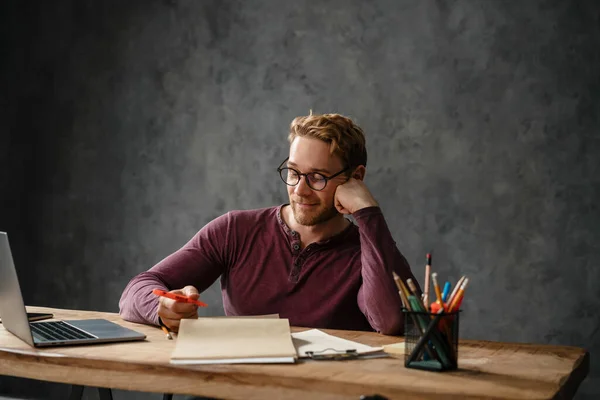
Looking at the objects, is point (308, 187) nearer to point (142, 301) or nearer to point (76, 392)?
point (142, 301)

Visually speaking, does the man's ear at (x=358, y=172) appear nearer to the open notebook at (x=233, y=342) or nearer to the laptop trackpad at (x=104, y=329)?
the open notebook at (x=233, y=342)

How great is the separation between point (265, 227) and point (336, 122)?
0.41m

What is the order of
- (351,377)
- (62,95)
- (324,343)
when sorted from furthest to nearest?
(62,95) < (324,343) < (351,377)

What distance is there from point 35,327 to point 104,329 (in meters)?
0.17

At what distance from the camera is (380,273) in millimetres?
1903

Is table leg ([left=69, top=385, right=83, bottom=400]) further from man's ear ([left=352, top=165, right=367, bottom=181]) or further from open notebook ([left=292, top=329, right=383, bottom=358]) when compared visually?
man's ear ([left=352, top=165, right=367, bottom=181])

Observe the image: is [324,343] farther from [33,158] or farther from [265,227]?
[33,158]

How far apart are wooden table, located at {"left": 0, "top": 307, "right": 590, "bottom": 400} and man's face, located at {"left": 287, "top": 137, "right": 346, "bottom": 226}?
70 centimetres

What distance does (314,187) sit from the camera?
215 cm

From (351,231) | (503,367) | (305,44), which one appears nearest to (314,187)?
(351,231)

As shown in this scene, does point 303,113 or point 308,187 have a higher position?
point 303,113

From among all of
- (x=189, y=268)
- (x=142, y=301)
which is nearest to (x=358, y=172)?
(x=189, y=268)

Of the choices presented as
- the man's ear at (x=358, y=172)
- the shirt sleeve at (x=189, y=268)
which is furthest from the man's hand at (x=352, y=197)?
the shirt sleeve at (x=189, y=268)

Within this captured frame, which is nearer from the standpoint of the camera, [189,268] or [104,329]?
[104,329]
